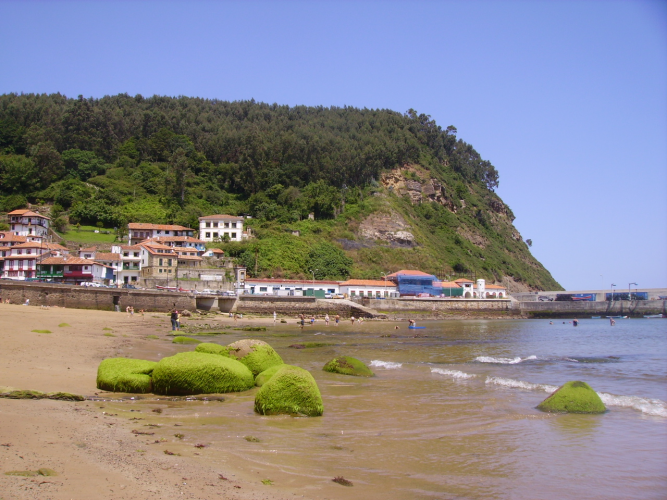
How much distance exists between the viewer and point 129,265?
68.2 meters

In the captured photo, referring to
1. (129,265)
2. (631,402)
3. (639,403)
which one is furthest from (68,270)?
(639,403)

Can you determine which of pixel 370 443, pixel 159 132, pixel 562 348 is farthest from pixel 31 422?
pixel 159 132

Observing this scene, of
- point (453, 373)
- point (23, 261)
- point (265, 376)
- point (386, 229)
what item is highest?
point (386, 229)

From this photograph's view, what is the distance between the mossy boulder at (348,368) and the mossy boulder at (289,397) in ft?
22.3

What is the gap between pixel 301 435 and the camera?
9.95 metres

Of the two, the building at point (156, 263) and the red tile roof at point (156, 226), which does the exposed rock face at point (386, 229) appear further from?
the building at point (156, 263)

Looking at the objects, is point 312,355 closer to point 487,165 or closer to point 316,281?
point 316,281

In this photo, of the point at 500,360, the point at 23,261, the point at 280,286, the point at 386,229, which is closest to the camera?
the point at 500,360

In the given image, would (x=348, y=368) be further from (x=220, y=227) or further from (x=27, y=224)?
(x=220, y=227)

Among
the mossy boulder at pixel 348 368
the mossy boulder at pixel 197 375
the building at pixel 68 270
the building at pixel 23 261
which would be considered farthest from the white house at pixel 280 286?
the mossy boulder at pixel 197 375

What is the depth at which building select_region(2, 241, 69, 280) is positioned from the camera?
202 ft

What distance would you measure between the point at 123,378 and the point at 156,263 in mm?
59683

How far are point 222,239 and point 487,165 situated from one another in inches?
4931

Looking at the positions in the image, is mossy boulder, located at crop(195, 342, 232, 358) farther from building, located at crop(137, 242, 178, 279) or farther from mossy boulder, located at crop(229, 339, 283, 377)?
building, located at crop(137, 242, 178, 279)
